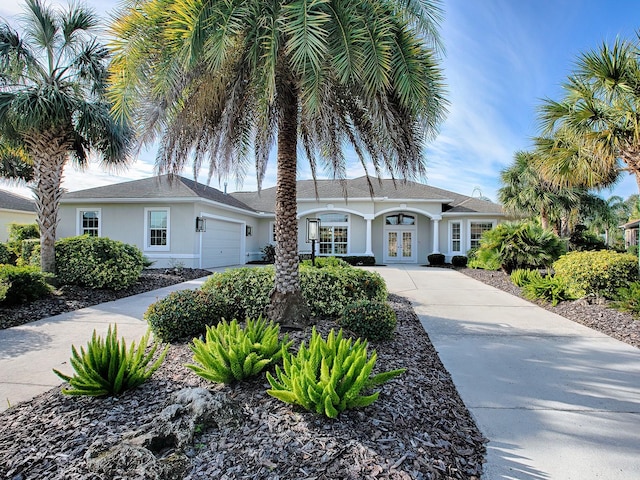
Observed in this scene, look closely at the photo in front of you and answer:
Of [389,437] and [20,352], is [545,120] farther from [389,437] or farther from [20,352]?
[20,352]

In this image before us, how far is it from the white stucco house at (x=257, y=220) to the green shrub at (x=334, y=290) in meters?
9.58

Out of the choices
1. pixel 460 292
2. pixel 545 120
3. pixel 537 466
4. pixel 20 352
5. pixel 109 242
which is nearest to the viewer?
pixel 537 466

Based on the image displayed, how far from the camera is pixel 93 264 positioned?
8836mm

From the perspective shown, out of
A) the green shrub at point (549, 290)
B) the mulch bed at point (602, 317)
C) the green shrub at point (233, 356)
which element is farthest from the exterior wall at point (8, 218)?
the mulch bed at point (602, 317)

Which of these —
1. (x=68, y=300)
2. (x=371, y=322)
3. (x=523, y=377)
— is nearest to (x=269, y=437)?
(x=371, y=322)

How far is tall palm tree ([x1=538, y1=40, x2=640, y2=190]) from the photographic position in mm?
7191

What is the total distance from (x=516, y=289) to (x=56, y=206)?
43.2 ft

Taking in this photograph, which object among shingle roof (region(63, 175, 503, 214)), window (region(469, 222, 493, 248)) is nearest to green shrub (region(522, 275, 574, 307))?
shingle roof (region(63, 175, 503, 214))

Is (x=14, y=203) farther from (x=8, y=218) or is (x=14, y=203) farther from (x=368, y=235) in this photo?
(x=368, y=235)

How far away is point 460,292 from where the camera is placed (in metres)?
10.1

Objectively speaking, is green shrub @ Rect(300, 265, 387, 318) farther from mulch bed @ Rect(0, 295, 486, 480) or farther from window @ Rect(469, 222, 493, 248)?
window @ Rect(469, 222, 493, 248)

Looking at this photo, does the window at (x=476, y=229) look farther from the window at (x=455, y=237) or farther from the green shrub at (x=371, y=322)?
the green shrub at (x=371, y=322)

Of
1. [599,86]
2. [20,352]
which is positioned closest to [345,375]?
[20,352]

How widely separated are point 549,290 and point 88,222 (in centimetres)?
1822
